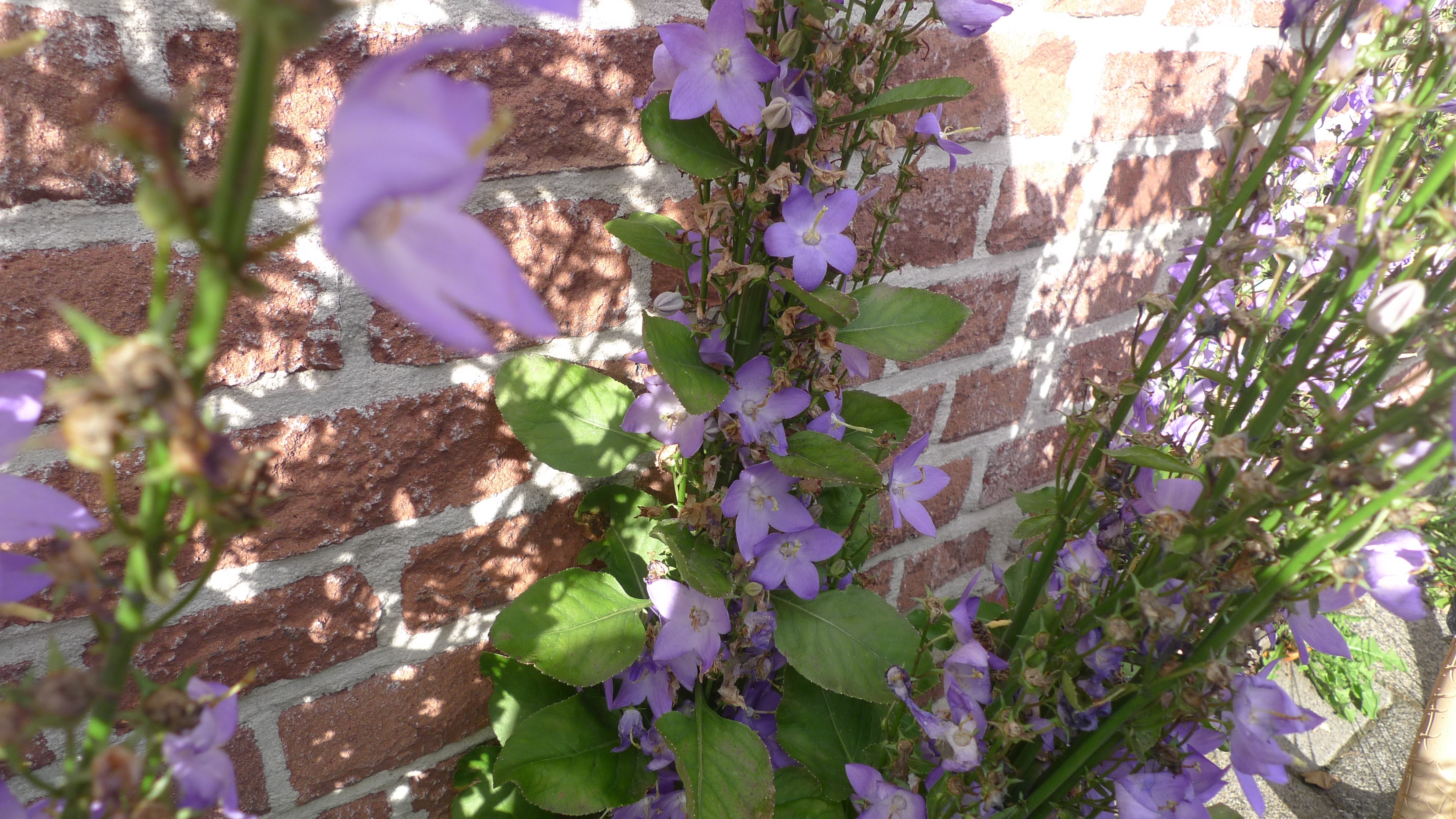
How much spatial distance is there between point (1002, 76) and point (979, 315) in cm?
22

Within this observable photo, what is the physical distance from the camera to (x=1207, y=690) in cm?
34

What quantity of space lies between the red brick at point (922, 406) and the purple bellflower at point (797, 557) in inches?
10.9

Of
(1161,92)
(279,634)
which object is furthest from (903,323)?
(1161,92)

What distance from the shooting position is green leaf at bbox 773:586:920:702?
514 millimetres

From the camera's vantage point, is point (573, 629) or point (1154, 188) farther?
point (1154, 188)

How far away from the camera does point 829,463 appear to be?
0.45 m

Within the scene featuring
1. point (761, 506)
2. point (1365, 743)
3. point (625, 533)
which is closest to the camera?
point (761, 506)

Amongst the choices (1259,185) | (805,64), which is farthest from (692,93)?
(1259,185)

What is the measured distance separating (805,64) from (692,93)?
2.3 inches

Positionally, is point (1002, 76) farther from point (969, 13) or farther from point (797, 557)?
point (797, 557)

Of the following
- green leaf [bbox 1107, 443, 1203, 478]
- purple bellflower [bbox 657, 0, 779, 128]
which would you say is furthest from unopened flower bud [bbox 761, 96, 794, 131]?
green leaf [bbox 1107, 443, 1203, 478]

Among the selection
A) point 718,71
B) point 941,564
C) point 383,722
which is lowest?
point 941,564

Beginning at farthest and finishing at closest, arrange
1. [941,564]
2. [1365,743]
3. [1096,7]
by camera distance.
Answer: [1365,743]
[941,564]
[1096,7]

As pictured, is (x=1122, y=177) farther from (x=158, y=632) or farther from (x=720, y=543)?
(x=158, y=632)
